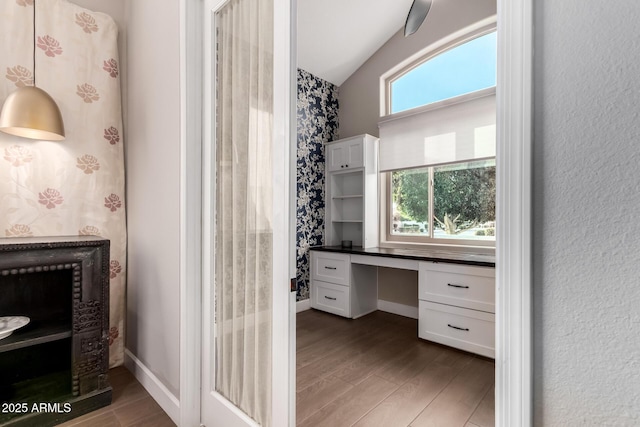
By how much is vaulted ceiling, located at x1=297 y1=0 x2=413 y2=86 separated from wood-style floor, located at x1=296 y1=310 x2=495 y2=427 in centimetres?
324

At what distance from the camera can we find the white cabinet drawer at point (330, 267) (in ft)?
11.6

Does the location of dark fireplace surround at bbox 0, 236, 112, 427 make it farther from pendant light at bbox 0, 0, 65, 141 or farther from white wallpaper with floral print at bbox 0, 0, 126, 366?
pendant light at bbox 0, 0, 65, 141

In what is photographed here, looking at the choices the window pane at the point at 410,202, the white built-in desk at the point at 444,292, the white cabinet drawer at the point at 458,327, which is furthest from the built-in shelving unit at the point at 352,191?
the white cabinet drawer at the point at 458,327

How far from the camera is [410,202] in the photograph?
3.79 meters

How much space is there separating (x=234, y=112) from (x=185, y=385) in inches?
57.4

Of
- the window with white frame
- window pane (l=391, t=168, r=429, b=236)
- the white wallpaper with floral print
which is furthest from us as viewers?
window pane (l=391, t=168, r=429, b=236)

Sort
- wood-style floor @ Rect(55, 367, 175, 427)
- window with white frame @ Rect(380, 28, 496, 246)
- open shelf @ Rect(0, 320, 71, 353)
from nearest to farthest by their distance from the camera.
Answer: open shelf @ Rect(0, 320, 71, 353), wood-style floor @ Rect(55, 367, 175, 427), window with white frame @ Rect(380, 28, 496, 246)

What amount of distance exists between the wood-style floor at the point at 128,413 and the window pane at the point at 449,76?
149 inches

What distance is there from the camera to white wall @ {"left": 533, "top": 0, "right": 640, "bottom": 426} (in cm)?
48

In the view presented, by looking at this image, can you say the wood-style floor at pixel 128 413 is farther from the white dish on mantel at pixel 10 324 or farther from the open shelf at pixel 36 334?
the white dish on mantel at pixel 10 324

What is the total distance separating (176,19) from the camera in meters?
1.71

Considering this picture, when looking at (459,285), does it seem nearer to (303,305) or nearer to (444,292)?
(444,292)

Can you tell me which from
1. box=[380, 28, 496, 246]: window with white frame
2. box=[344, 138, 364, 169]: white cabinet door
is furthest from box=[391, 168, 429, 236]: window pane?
box=[344, 138, 364, 169]: white cabinet door

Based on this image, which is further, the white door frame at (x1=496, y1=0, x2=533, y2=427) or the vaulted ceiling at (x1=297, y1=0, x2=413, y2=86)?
the vaulted ceiling at (x1=297, y1=0, x2=413, y2=86)
